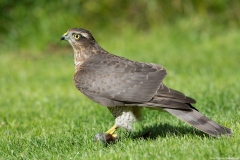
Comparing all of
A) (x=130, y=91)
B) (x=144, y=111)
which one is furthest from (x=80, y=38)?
(x=144, y=111)

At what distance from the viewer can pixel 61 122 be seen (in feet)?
24.2

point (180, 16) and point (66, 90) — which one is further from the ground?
point (180, 16)

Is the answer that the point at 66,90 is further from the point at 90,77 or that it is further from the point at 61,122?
the point at 90,77

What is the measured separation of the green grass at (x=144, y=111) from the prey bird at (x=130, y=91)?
22cm

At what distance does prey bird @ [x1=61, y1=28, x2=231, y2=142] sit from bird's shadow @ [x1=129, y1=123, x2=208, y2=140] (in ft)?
0.64

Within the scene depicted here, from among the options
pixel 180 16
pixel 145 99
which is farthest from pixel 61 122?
pixel 180 16

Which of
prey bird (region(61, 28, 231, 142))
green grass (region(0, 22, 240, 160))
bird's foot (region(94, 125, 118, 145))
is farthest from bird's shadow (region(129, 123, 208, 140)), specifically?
bird's foot (region(94, 125, 118, 145))

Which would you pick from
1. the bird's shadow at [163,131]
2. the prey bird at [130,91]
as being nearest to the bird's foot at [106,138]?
the prey bird at [130,91]

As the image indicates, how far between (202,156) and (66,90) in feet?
19.0

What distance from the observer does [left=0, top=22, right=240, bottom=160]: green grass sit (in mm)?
5324

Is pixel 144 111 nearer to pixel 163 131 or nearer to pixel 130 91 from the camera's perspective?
pixel 163 131

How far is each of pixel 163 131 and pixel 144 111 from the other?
1.39 m

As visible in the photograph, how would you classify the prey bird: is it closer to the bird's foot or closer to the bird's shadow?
the bird's foot

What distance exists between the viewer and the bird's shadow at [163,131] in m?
6.00
